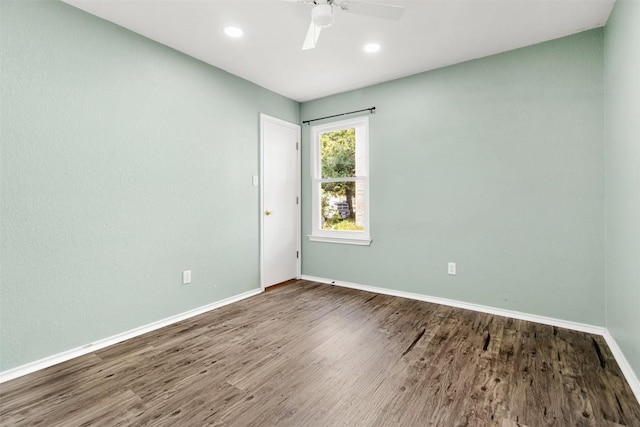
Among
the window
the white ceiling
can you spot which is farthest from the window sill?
the white ceiling

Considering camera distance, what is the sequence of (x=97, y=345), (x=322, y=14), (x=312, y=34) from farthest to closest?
(x=97, y=345), (x=312, y=34), (x=322, y=14)

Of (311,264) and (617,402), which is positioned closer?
(617,402)

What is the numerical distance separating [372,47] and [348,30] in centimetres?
38

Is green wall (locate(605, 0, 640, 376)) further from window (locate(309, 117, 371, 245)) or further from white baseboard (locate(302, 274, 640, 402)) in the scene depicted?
window (locate(309, 117, 371, 245))

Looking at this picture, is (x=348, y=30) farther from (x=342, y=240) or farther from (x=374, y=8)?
(x=342, y=240)

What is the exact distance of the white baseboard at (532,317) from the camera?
6.18ft

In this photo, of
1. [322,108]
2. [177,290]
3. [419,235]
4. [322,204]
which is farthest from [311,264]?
[322,108]

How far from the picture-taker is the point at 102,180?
2.35 m

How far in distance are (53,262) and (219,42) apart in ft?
7.18

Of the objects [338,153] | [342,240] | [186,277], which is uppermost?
[338,153]

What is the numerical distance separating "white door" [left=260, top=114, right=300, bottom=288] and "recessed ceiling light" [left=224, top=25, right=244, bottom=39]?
3.89 feet

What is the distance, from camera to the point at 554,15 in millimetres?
2318

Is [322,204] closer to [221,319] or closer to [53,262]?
[221,319]

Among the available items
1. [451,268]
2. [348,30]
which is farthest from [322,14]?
[451,268]
